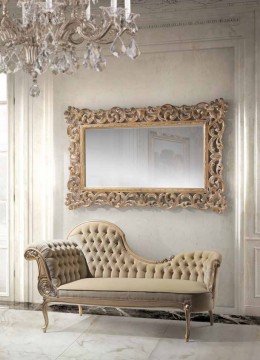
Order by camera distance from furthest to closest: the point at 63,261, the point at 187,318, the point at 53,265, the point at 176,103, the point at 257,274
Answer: the point at 176,103 → the point at 257,274 → the point at 63,261 → the point at 53,265 → the point at 187,318

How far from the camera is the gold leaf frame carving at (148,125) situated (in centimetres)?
529

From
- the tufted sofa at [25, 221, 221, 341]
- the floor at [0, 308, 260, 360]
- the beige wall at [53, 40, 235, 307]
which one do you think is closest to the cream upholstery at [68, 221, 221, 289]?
the tufted sofa at [25, 221, 221, 341]

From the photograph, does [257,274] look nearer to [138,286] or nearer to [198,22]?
[138,286]

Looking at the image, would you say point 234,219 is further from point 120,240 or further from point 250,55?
point 250,55

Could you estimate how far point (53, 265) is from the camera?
191 inches

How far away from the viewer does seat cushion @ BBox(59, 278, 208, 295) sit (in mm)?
4582

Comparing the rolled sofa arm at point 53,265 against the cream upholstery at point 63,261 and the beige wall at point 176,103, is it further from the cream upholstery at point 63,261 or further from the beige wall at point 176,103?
the beige wall at point 176,103

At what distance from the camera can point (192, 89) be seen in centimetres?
539

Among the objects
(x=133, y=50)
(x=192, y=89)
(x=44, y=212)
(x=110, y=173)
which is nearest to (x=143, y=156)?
(x=110, y=173)

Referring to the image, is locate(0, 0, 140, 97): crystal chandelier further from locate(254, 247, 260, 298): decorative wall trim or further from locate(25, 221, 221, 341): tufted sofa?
locate(254, 247, 260, 298): decorative wall trim

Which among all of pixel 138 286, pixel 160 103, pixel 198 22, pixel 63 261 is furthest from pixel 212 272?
pixel 198 22

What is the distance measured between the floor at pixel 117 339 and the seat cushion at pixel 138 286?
0.36m

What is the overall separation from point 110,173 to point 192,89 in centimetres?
110

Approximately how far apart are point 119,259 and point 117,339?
94cm
